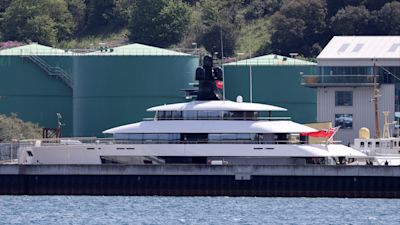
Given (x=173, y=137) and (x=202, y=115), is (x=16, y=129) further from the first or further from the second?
(x=173, y=137)

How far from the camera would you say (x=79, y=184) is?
344ft

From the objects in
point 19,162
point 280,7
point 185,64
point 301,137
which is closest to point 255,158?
point 301,137

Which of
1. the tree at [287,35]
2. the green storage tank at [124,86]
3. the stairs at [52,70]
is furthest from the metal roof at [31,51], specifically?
the tree at [287,35]

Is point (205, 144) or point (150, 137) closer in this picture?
point (205, 144)

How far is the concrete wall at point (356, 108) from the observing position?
404 ft

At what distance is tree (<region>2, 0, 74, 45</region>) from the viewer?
168 metres

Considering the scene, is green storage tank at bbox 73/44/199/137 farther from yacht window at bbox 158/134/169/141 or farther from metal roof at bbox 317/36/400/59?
yacht window at bbox 158/134/169/141

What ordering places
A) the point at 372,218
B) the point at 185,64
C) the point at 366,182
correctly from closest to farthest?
1. the point at 372,218
2. the point at 366,182
3. the point at 185,64

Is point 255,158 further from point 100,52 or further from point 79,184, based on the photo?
point 100,52

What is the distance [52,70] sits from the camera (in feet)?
477

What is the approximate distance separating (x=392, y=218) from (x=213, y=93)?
734 inches

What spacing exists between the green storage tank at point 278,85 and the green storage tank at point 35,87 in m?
11.0

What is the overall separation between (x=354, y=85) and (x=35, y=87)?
2895 centimetres

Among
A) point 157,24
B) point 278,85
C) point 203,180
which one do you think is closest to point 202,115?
A: point 203,180
